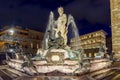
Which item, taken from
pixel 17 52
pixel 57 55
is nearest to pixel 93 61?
pixel 57 55

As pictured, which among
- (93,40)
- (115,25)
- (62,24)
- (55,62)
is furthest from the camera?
(93,40)

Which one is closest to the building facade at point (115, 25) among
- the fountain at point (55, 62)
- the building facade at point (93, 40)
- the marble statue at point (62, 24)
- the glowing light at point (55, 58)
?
the marble statue at point (62, 24)

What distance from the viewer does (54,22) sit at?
80.7 feet

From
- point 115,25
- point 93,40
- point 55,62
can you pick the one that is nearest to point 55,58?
point 55,62

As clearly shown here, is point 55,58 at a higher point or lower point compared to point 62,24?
lower

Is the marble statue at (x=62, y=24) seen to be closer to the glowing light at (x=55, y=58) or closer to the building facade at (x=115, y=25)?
the glowing light at (x=55, y=58)

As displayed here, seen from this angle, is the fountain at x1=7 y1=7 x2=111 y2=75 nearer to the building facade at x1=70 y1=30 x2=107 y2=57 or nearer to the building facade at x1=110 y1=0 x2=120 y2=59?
the building facade at x1=110 y1=0 x2=120 y2=59

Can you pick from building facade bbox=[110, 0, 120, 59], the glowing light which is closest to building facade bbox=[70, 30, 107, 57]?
building facade bbox=[110, 0, 120, 59]

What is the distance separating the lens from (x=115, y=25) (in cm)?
2652

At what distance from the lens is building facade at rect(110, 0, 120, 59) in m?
26.0

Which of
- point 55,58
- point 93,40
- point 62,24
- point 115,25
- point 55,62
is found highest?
point 93,40

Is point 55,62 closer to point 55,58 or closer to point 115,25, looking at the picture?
point 55,58

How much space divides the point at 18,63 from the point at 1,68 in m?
1.73

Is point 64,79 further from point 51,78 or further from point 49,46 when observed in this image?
point 49,46
